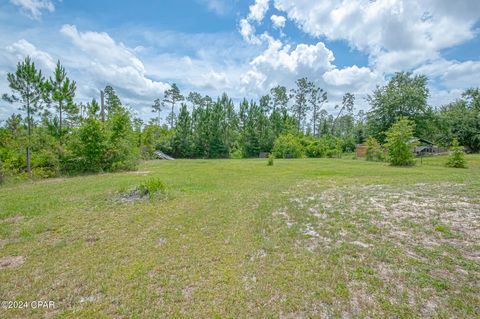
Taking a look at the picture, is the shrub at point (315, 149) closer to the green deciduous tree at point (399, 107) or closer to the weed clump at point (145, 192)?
the green deciduous tree at point (399, 107)

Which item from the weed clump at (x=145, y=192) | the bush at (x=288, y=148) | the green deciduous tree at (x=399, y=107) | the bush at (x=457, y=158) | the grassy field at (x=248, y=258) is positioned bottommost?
the grassy field at (x=248, y=258)

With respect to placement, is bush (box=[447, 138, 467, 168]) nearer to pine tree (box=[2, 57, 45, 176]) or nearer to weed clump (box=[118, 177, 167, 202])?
weed clump (box=[118, 177, 167, 202])

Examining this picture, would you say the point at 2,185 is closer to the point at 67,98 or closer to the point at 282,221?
the point at 67,98

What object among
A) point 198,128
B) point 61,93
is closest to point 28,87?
point 61,93

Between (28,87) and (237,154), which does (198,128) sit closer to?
(237,154)

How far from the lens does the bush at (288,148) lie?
31841 millimetres

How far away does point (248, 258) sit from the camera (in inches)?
137

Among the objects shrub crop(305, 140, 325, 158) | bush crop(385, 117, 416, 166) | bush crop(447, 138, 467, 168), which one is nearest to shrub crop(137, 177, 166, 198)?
bush crop(385, 117, 416, 166)

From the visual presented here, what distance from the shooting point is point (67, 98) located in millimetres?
15312

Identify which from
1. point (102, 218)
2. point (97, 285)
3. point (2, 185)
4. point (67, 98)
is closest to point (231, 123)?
point (67, 98)

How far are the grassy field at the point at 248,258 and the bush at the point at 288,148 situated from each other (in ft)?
83.9

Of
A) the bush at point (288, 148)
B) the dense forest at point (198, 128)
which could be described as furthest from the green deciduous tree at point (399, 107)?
the bush at point (288, 148)

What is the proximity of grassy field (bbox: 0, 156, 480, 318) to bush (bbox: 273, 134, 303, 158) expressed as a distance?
25577 millimetres

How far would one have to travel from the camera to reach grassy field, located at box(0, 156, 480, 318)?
2.42 meters
